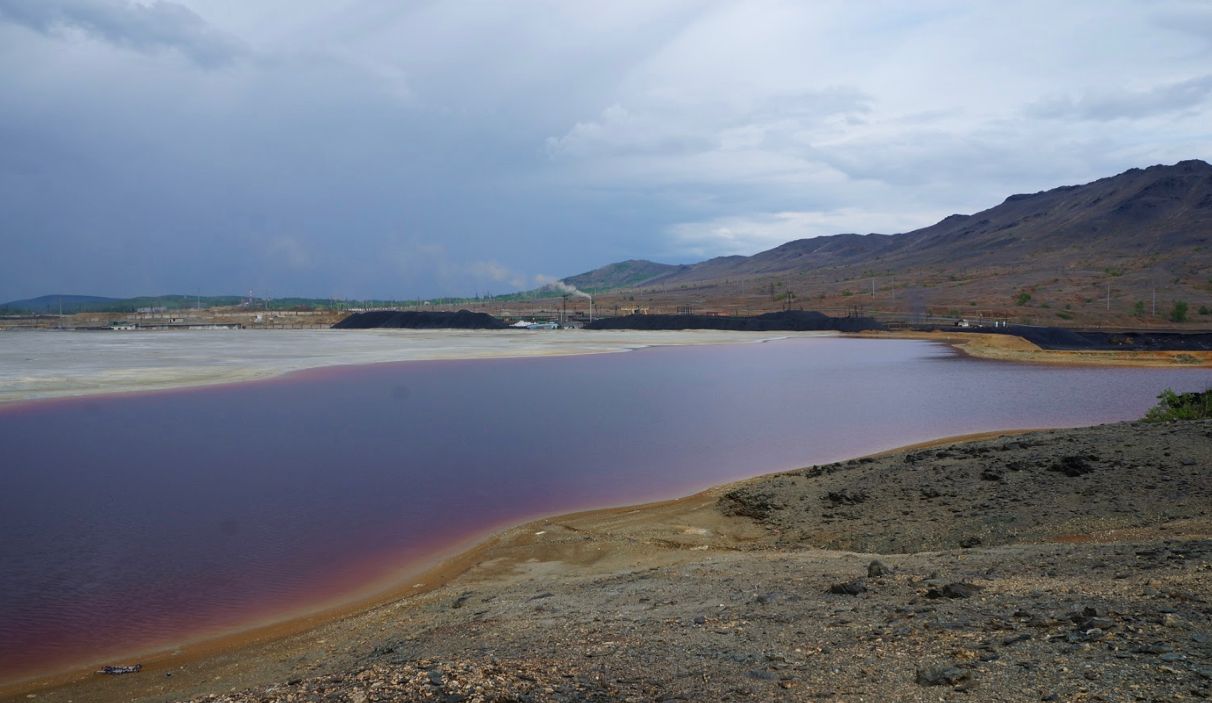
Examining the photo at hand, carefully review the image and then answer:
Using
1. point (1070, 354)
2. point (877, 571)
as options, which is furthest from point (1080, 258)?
point (877, 571)

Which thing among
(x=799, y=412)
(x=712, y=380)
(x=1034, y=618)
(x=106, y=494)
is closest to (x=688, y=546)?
(x=1034, y=618)

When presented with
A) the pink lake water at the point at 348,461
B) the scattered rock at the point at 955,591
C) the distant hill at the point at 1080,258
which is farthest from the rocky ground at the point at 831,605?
the distant hill at the point at 1080,258

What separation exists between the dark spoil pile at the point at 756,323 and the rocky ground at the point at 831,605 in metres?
71.2

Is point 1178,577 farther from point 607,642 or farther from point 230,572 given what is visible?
point 230,572

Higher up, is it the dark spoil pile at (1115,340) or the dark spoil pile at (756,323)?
the dark spoil pile at (756,323)

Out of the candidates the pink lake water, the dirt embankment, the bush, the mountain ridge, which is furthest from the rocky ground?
the mountain ridge

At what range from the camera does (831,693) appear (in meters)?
5.05

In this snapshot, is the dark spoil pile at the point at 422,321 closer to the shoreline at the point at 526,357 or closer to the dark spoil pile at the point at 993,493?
the shoreline at the point at 526,357

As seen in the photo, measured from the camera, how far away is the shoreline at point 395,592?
829 cm

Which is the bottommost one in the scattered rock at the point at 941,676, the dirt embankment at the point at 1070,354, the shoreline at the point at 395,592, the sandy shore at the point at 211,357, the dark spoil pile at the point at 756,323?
the shoreline at the point at 395,592

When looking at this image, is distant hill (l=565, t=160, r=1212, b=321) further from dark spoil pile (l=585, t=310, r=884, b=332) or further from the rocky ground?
the rocky ground

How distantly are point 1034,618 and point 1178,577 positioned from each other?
1.65m

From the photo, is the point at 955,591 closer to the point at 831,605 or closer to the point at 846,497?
the point at 831,605

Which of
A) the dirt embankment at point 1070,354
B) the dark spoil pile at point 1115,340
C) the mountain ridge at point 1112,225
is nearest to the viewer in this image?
the dirt embankment at point 1070,354
